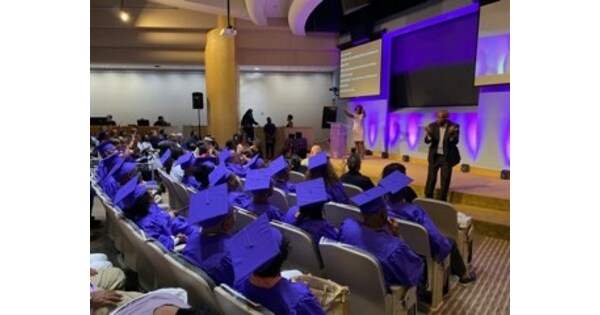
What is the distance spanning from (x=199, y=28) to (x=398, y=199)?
10.9 m

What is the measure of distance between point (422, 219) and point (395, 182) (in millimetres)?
326

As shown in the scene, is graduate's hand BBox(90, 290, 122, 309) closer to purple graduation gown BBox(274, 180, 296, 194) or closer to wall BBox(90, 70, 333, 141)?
purple graduation gown BBox(274, 180, 296, 194)

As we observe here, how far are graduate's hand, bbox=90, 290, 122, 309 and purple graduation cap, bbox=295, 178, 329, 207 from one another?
134 centimetres

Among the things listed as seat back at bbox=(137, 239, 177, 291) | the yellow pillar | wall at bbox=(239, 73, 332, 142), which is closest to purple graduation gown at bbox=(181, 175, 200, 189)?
seat back at bbox=(137, 239, 177, 291)

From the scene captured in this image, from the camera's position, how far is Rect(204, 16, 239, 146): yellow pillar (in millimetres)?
12008

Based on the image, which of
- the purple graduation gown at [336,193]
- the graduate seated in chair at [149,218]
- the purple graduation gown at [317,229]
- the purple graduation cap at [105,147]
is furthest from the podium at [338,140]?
the purple graduation gown at [317,229]

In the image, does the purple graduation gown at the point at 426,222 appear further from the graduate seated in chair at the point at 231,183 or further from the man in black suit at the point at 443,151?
the man in black suit at the point at 443,151

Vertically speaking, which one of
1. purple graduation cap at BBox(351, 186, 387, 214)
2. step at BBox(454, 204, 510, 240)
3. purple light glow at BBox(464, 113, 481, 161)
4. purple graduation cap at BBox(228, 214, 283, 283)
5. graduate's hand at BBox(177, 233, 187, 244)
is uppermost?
purple light glow at BBox(464, 113, 481, 161)

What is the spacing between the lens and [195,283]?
1.71 meters

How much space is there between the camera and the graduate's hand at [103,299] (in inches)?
64.2

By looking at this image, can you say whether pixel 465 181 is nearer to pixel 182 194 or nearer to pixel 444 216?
pixel 444 216

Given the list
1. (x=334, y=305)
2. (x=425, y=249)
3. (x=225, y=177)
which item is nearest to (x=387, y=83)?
(x=225, y=177)
